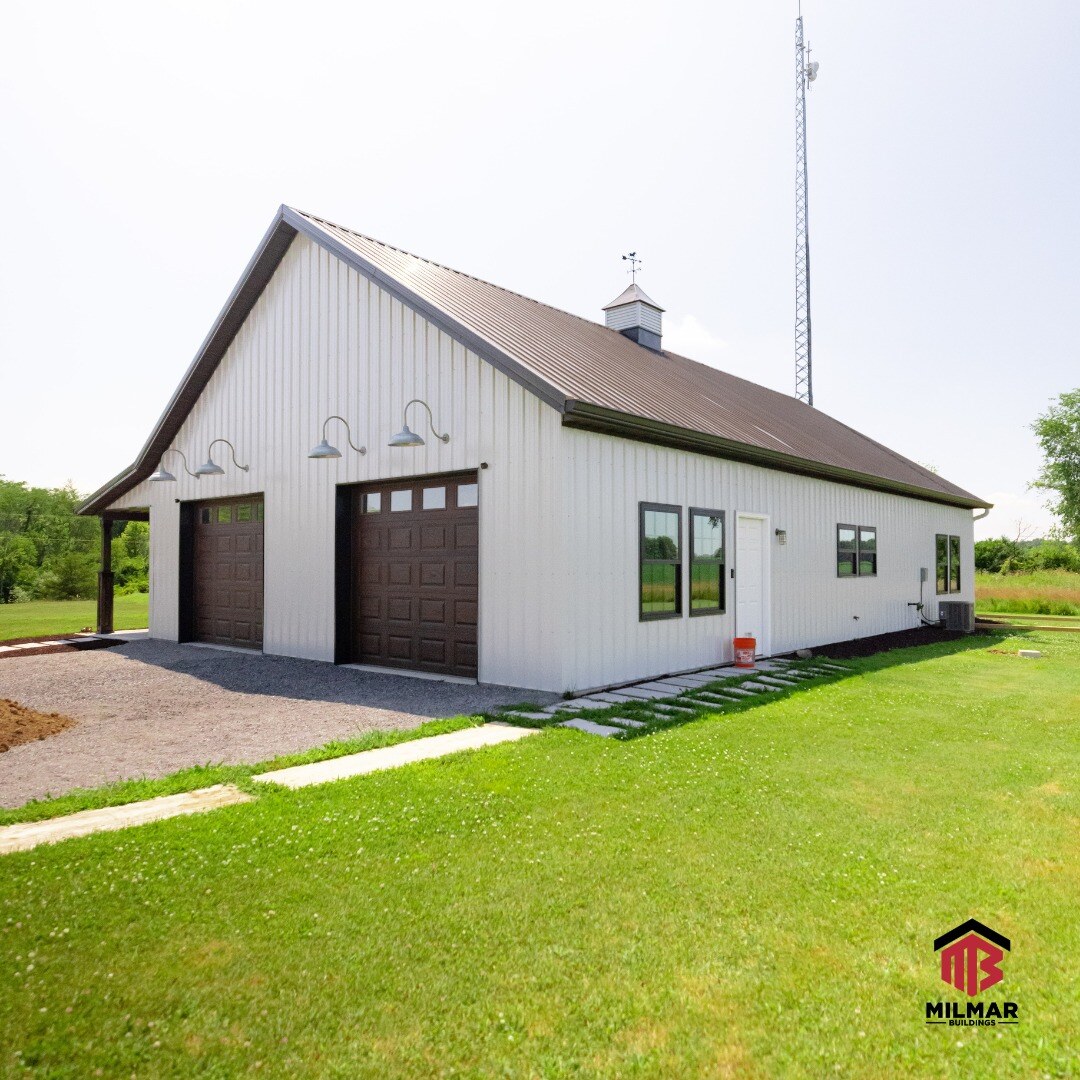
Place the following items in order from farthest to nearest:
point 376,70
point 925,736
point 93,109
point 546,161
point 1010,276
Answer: point 1010,276
point 546,161
point 376,70
point 93,109
point 925,736

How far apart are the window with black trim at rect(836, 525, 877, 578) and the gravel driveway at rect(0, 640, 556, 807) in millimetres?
7738

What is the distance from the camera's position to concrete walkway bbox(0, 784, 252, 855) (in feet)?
12.4

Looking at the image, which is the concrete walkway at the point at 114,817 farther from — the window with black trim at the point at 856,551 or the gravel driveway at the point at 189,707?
the window with black trim at the point at 856,551

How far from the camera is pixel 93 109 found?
9.08m

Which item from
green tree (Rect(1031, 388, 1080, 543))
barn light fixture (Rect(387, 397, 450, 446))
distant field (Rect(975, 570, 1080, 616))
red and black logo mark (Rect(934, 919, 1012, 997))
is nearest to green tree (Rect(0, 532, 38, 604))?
barn light fixture (Rect(387, 397, 450, 446))

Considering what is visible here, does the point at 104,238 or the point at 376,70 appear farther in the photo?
the point at 104,238

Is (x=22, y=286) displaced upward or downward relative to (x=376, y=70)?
downward

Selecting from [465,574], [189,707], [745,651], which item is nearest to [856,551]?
[745,651]

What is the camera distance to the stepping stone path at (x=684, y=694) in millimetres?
6617

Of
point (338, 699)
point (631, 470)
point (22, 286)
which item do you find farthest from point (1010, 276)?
point (22, 286)

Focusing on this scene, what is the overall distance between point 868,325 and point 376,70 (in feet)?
48.0

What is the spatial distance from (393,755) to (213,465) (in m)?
7.42

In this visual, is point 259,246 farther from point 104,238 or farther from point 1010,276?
point 1010,276

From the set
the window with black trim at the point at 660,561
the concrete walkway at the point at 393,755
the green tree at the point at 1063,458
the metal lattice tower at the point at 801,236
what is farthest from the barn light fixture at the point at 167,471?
the green tree at the point at 1063,458
